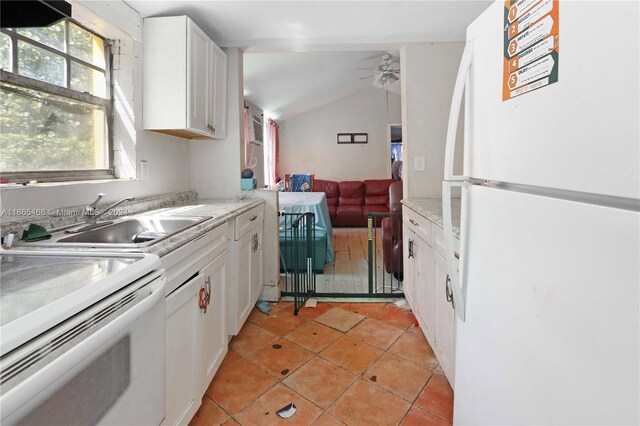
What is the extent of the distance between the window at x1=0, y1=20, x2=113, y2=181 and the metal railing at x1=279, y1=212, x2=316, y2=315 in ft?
4.96

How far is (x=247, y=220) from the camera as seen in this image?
2248 millimetres

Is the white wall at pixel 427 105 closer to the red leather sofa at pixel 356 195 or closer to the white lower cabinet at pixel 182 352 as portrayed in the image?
the white lower cabinet at pixel 182 352

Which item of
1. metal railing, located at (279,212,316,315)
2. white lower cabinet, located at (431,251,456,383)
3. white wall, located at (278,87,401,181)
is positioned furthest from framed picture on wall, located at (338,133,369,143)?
white lower cabinet, located at (431,251,456,383)

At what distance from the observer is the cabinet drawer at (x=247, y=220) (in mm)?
2021

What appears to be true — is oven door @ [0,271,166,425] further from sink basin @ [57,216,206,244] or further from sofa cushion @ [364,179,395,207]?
sofa cushion @ [364,179,395,207]

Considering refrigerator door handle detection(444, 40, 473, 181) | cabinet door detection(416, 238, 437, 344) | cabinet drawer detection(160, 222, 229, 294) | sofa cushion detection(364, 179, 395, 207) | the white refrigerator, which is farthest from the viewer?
sofa cushion detection(364, 179, 395, 207)

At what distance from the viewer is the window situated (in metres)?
1.34

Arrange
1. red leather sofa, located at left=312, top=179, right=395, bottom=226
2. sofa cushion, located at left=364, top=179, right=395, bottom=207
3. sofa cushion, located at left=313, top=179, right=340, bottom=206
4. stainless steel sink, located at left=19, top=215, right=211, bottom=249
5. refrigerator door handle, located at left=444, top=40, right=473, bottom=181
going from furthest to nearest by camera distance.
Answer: sofa cushion, located at left=313, top=179, right=340, bottom=206 → sofa cushion, located at left=364, top=179, right=395, bottom=207 → red leather sofa, located at left=312, top=179, right=395, bottom=226 → stainless steel sink, located at left=19, top=215, right=211, bottom=249 → refrigerator door handle, located at left=444, top=40, right=473, bottom=181

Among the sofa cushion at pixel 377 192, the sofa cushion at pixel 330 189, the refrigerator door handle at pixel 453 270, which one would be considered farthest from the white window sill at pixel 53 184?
the sofa cushion at pixel 377 192

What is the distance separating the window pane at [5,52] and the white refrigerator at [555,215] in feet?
5.69

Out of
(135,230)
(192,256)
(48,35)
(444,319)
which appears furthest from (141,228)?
(444,319)

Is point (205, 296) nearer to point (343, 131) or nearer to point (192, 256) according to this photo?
point (192, 256)

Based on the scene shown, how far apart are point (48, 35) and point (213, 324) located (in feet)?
5.18

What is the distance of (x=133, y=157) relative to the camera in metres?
1.98
